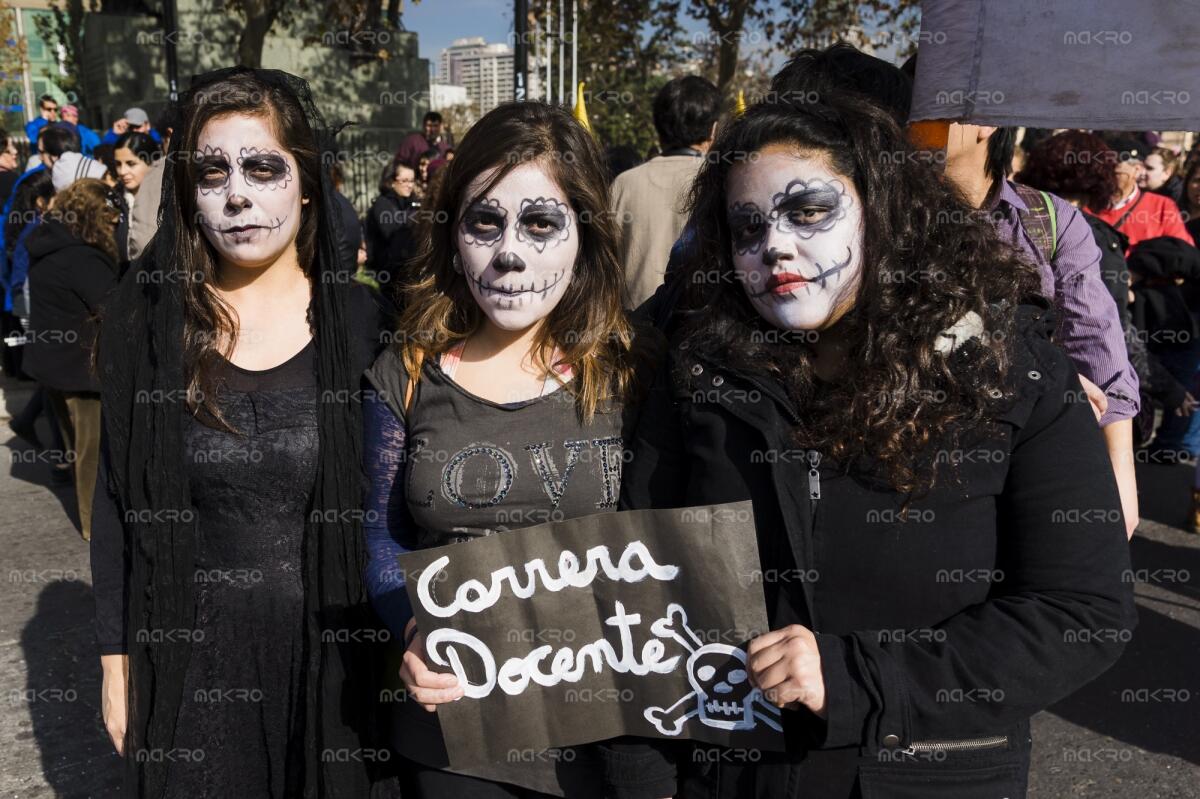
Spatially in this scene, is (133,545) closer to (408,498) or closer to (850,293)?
(408,498)

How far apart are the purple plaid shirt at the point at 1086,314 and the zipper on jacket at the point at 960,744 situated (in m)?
1.08

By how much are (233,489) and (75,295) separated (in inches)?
171

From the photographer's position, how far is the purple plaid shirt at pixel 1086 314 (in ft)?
7.93

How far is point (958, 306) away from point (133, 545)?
1.84 m

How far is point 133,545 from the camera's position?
2303 millimetres

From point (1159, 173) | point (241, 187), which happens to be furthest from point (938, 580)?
point (1159, 173)

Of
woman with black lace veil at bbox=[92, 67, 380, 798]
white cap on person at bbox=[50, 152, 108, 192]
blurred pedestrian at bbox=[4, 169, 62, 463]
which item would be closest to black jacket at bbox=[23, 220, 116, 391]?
blurred pedestrian at bbox=[4, 169, 62, 463]

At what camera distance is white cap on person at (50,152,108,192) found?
7.88 metres

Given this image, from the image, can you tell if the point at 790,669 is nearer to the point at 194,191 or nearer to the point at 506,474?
the point at 506,474

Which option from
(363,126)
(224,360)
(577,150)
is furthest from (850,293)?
(363,126)

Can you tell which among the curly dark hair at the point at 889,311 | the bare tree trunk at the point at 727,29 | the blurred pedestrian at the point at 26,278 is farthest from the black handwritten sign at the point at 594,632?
the bare tree trunk at the point at 727,29

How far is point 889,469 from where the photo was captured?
62.9 inches

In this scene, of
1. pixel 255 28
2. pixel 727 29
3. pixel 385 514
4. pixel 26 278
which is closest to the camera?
pixel 385 514

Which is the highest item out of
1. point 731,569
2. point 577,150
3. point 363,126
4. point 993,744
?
point 363,126
